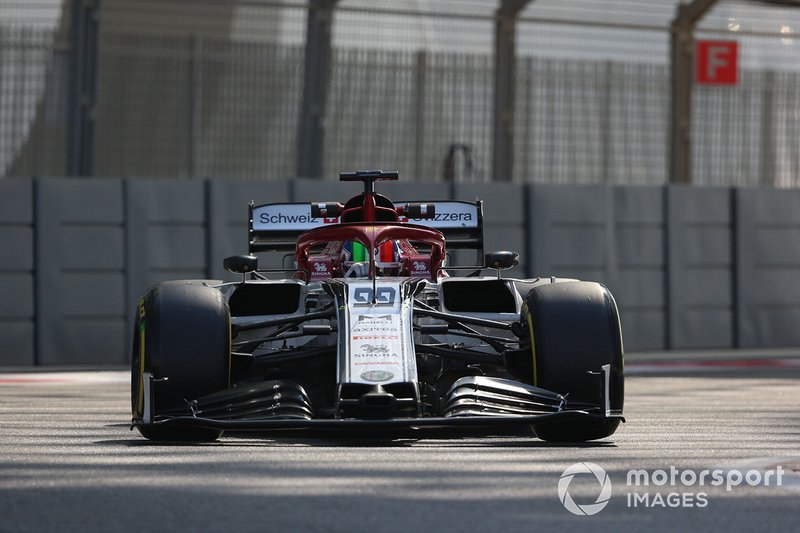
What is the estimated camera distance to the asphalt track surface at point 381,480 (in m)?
4.95

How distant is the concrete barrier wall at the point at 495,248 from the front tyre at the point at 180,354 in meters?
8.47

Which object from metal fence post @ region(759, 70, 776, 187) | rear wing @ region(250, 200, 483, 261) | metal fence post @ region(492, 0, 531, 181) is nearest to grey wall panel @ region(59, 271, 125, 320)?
metal fence post @ region(492, 0, 531, 181)

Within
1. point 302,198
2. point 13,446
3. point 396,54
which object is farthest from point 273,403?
point 396,54

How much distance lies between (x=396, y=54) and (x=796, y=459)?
1191 centimetres

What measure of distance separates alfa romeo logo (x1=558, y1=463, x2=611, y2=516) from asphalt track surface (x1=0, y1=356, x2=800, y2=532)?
0.03m

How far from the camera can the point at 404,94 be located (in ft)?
59.6

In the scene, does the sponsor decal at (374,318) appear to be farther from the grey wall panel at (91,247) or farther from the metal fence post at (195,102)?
the metal fence post at (195,102)

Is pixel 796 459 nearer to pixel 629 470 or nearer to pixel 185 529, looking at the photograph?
pixel 629 470

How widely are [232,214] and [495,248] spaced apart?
9.72 ft

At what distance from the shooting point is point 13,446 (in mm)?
7270

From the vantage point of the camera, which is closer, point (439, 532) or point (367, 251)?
point (439, 532)

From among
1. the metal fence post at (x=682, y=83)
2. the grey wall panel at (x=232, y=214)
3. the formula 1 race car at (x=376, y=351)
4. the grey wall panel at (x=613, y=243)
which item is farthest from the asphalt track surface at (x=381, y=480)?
the metal fence post at (x=682, y=83)

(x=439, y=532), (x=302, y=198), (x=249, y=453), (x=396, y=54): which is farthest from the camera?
(x=396, y=54)

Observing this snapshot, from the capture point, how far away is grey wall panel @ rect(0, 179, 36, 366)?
1591cm
